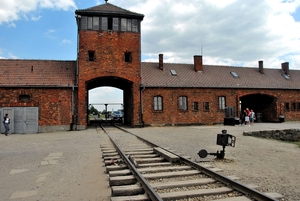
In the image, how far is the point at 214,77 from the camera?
1150 inches

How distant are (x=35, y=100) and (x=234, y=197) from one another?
20242 millimetres

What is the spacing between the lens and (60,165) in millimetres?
8156

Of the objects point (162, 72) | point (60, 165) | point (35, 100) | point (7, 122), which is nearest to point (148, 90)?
point (162, 72)

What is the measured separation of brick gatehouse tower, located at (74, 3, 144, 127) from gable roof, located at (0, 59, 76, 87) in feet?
5.25

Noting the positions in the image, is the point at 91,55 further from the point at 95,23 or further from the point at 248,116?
the point at 248,116

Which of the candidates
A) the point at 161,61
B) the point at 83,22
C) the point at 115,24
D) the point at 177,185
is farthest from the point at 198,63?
the point at 177,185

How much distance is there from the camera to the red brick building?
2180 cm

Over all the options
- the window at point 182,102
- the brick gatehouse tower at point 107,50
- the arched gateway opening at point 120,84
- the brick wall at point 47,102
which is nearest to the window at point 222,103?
the window at point 182,102

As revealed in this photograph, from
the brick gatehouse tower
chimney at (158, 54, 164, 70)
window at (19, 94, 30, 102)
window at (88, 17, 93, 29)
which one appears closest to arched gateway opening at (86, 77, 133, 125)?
the brick gatehouse tower

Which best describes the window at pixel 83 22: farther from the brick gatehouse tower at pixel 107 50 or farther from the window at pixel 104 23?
the window at pixel 104 23

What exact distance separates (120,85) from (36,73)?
29.3ft

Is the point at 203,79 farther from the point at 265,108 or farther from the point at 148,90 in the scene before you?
the point at 265,108

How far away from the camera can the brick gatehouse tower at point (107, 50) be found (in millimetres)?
23141

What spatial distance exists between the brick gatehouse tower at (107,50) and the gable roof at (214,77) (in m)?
2.22
